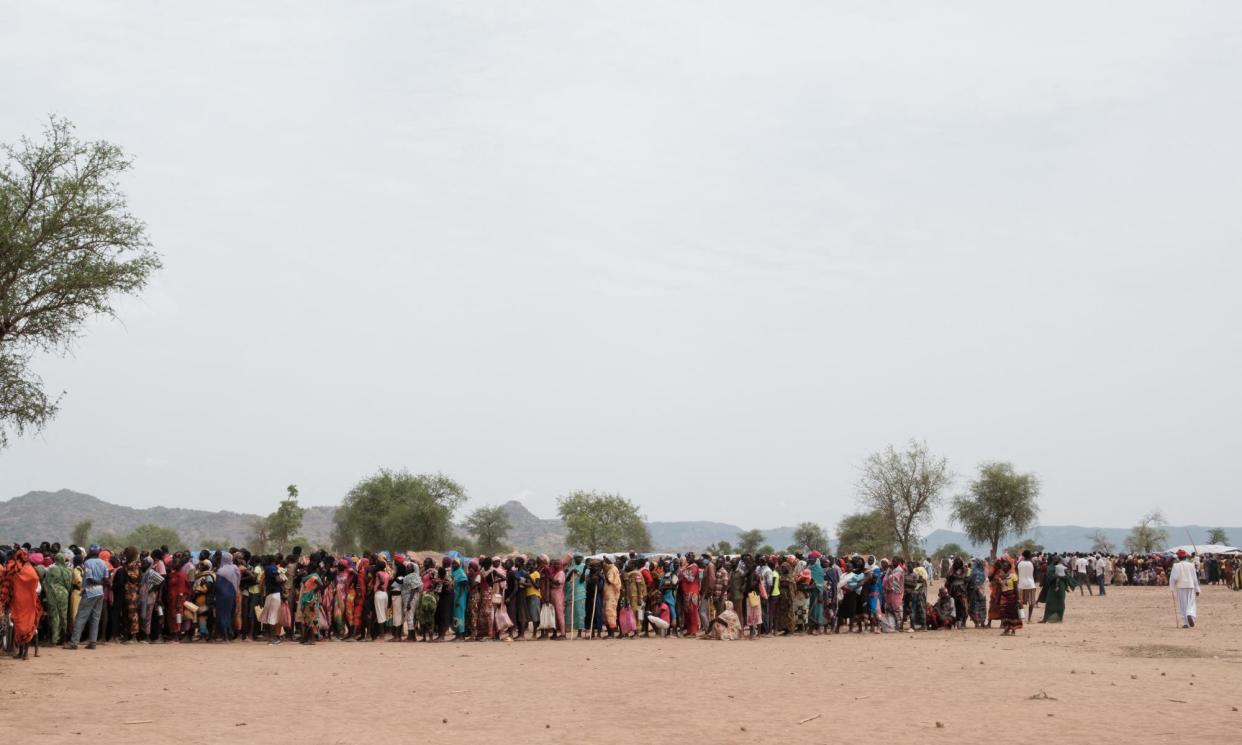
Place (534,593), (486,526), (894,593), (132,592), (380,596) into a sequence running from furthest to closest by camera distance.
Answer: (486,526), (894,593), (534,593), (380,596), (132,592)

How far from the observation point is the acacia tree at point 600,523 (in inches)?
3285

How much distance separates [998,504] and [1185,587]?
181 ft

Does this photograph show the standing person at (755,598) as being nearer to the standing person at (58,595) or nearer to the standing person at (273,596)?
the standing person at (273,596)

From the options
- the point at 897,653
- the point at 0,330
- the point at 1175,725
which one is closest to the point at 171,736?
the point at 1175,725

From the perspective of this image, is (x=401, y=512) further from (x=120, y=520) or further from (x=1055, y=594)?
(x=120, y=520)

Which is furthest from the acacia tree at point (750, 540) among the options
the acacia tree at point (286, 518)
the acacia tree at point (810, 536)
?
the acacia tree at point (286, 518)

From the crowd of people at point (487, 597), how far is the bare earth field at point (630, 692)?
81 cm

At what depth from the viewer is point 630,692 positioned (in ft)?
43.2

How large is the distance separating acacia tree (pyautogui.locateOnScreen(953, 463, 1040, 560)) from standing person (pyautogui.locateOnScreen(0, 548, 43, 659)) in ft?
225

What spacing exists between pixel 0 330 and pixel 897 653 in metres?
20.8

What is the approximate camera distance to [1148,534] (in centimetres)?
10306

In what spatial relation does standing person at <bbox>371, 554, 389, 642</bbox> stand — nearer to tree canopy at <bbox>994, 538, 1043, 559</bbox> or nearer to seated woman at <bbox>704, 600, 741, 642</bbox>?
seated woman at <bbox>704, 600, 741, 642</bbox>

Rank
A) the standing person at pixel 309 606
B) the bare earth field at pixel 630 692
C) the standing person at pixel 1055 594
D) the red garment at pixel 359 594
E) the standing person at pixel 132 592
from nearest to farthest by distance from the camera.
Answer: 1. the bare earth field at pixel 630 692
2. the standing person at pixel 132 592
3. the standing person at pixel 309 606
4. the red garment at pixel 359 594
5. the standing person at pixel 1055 594

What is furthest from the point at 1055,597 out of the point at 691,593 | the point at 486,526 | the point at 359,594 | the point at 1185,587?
the point at 486,526
